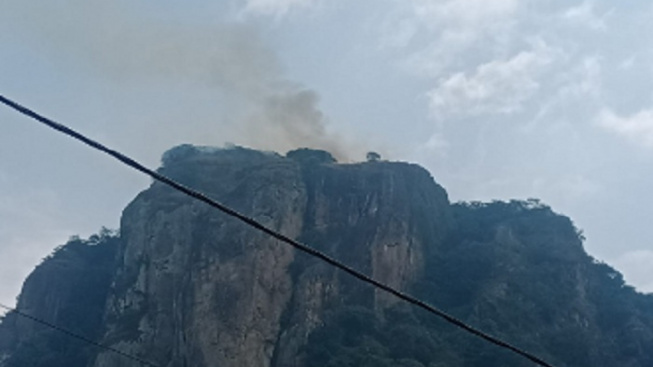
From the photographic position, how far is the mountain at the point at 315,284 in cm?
3862

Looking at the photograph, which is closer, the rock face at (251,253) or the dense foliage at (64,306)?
the rock face at (251,253)

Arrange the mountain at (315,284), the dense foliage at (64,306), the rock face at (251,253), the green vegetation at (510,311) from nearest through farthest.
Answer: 1. the green vegetation at (510,311)
2. the mountain at (315,284)
3. the rock face at (251,253)
4. the dense foliage at (64,306)

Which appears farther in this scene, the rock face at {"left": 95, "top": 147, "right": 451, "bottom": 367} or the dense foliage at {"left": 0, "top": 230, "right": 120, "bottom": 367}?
the dense foliage at {"left": 0, "top": 230, "right": 120, "bottom": 367}

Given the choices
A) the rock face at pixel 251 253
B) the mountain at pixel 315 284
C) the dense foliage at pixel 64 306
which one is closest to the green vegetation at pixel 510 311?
the mountain at pixel 315 284

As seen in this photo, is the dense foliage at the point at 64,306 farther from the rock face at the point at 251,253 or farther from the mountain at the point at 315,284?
the rock face at the point at 251,253

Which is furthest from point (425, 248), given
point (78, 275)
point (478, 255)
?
point (78, 275)

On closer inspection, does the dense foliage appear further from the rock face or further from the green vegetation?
the green vegetation

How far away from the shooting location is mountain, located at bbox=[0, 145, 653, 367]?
3862cm

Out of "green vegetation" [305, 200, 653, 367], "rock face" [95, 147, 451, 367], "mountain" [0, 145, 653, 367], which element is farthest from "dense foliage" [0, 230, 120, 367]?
"green vegetation" [305, 200, 653, 367]

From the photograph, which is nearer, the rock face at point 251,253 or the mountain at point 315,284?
the mountain at point 315,284

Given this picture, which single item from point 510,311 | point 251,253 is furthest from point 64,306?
point 510,311

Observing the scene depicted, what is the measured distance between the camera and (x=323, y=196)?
153ft

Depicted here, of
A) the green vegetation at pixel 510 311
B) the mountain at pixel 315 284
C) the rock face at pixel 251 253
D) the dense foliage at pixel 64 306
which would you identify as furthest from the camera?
the dense foliage at pixel 64 306

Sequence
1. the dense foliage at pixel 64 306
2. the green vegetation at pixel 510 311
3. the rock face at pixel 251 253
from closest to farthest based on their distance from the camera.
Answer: the green vegetation at pixel 510 311
the rock face at pixel 251 253
the dense foliage at pixel 64 306
